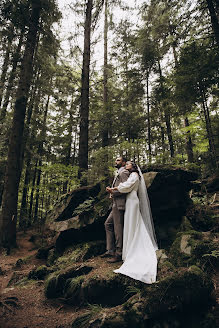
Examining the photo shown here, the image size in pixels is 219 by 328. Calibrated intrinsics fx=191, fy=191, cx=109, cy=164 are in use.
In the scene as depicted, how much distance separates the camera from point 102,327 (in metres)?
2.69

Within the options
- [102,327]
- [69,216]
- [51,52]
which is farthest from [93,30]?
[102,327]

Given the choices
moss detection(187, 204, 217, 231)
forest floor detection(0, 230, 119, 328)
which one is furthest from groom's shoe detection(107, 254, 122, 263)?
moss detection(187, 204, 217, 231)

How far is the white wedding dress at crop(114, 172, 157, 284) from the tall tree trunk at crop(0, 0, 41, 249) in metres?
6.73

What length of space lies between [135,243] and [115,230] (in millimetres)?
747

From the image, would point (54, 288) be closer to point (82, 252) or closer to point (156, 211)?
point (82, 252)

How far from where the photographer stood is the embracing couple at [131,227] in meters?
4.06

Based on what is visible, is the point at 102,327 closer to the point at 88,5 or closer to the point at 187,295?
the point at 187,295

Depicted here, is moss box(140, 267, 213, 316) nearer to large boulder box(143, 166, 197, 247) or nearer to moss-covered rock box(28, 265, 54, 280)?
large boulder box(143, 166, 197, 247)

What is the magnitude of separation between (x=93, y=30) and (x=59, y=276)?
14024 mm

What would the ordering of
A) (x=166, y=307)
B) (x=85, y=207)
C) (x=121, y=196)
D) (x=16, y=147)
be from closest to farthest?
1. (x=166, y=307)
2. (x=121, y=196)
3. (x=85, y=207)
4. (x=16, y=147)

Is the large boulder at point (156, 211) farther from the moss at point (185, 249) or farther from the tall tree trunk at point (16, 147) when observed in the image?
the tall tree trunk at point (16, 147)

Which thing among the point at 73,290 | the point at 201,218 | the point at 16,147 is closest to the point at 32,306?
the point at 73,290

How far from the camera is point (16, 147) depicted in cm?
984

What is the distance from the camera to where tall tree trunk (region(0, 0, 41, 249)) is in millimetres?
9086
